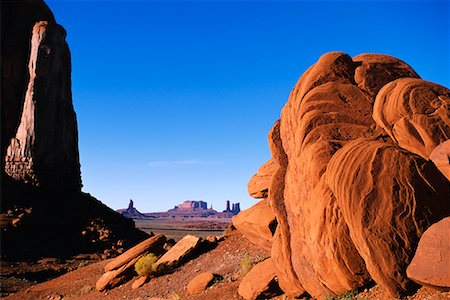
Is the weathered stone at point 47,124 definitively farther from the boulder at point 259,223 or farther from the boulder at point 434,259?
the boulder at point 434,259

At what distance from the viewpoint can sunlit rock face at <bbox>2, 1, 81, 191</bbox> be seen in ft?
121

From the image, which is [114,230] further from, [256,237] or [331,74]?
[331,74]

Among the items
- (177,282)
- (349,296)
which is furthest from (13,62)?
(349,296)

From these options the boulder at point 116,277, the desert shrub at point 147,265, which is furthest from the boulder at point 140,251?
the desert shrub at point 147,265

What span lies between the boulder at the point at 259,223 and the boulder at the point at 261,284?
2066mm

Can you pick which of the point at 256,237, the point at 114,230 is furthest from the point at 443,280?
the point at 114,230

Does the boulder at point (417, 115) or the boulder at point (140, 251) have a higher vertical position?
the boulder at point (417, 115)

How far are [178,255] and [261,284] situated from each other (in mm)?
8316

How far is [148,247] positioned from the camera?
2133cm

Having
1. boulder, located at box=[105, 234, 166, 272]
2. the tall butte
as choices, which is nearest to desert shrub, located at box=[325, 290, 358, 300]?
boulder, located at box=[105, 234, 166, 272]

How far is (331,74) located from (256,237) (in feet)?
24.2

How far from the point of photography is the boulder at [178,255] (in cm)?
1914

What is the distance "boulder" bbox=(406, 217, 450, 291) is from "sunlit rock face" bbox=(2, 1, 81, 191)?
3500 cm

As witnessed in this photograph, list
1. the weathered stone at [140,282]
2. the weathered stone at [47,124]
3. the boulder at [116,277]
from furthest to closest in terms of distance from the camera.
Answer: the weathered stone at [47,124] → the boulder at [116,277] → the weathered stone at [140,282]
